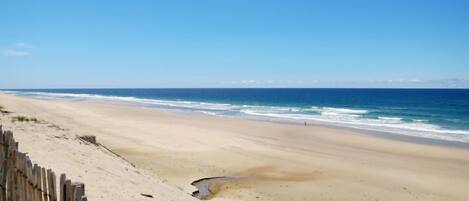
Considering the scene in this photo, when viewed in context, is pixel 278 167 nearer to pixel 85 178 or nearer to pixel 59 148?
pixel 59 148

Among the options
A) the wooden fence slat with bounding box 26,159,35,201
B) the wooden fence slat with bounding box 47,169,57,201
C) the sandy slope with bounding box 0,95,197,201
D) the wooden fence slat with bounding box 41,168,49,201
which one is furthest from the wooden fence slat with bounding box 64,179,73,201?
the sandy slope with bounding box 0,95,197,201

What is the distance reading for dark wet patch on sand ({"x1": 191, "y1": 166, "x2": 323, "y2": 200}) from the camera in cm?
1245

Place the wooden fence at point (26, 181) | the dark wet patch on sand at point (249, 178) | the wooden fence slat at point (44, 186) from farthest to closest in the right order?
the dark wet patch on sand at point (249, 178) → the wooden fence slat at point (44, 186) → the wooden fence at point (26, 181)

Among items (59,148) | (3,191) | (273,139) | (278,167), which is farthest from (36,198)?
(273,139)

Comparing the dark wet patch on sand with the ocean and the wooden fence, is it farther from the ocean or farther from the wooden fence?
the ocean

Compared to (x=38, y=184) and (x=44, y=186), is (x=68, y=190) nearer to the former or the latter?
(x=44, y=186)

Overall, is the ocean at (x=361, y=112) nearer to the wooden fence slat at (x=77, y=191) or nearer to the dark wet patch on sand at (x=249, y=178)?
the dark wet patch on sand at (x=249, y=178)

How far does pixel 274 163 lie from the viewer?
1683cm

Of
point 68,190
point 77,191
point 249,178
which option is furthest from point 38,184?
point 249,178

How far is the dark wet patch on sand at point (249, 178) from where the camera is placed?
12.4 meters

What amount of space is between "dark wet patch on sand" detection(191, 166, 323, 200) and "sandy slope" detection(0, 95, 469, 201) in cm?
3

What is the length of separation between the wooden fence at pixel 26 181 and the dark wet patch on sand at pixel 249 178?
6575mm

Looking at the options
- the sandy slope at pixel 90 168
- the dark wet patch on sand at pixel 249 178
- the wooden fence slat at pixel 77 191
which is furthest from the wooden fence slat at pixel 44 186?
the dark wet patch on sand at pixel 249 178

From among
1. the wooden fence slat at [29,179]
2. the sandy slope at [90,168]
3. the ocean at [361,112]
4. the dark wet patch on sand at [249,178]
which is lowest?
the dark wet patch on sand at [249,178]
